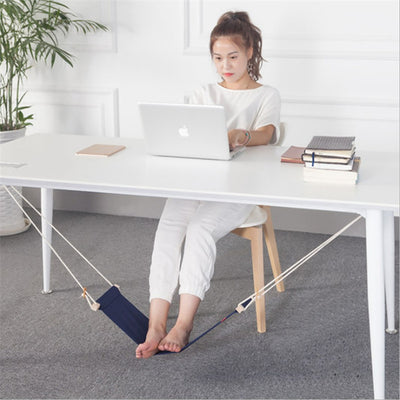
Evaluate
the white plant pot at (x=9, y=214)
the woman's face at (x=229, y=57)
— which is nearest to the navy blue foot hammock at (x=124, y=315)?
the woman's face at (x=229, y=57)

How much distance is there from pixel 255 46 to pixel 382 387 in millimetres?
1395

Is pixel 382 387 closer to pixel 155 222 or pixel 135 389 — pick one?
pixel 135 389

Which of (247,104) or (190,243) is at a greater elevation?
(247,104)

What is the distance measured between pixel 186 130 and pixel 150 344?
0.67 meters

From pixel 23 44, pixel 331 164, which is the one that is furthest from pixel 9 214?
pixel 331 164

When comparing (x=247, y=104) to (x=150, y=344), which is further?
(x=247, y=104)

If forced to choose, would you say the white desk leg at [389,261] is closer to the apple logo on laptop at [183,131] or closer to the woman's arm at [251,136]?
the woman's arm at [251,136]

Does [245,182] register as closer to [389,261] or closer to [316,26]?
[389,261]

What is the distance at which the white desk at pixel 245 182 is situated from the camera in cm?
172

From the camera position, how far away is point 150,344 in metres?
2.01

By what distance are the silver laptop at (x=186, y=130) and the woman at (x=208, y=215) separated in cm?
15

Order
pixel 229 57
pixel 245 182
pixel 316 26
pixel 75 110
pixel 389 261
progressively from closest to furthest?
pixel 245 182 → pixel 389 261 → pixel 229 57 → pixel 316 26 → pixel 75 110

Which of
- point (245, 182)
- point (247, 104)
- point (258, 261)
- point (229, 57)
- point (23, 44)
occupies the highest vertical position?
point (23, 44)

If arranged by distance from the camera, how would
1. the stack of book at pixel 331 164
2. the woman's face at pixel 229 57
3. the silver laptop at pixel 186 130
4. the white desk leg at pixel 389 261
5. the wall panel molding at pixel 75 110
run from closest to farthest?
the stack of book at pixel 331 164 < the silver laptop at pixel 186 130 < the white desk leg at pixel 389 261 < the woman's face at pixel 229 57 < the wall panel molding at pixel 75 110
